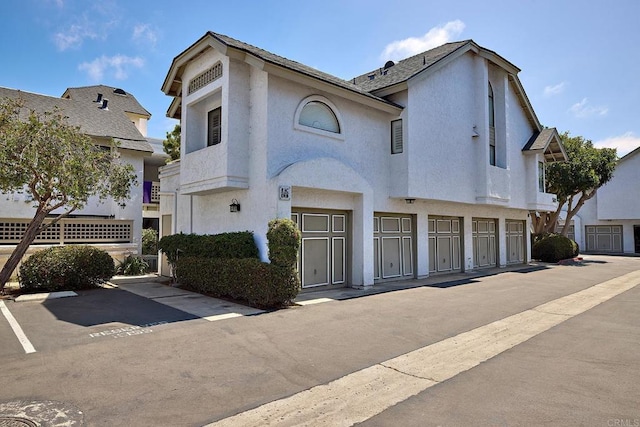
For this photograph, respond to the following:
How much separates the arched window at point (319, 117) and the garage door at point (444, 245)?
22.1 feet

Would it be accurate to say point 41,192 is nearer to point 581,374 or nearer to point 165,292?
point 165,292

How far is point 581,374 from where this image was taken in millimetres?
5461

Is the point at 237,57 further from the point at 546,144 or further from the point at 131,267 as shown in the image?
the point at 546,144

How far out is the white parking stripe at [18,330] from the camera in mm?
6617

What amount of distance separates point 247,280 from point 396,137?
799 centimetres

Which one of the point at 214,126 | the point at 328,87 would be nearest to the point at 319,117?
the point at 328,87

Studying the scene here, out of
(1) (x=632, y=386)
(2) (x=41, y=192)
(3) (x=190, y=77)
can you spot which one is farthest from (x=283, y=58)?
(1) (x=632, y=386)

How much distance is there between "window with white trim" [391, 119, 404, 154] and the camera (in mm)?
14577

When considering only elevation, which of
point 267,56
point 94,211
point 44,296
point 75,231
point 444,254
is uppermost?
point 267,56

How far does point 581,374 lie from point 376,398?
9.98ft

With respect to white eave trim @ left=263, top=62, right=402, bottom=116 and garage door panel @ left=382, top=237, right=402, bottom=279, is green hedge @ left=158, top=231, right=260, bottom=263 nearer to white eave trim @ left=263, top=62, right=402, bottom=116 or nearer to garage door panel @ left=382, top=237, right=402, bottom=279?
white eave trim @ left=263, top=62, right=402, bottom=116

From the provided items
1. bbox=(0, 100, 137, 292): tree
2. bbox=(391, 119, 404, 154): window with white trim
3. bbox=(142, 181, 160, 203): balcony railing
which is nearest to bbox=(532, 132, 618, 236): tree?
bbox=(391, 119, 404, 154): window with white trim

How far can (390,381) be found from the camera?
208 inches

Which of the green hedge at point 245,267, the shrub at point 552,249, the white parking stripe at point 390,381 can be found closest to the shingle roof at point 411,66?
the green hedge at point 245,267
